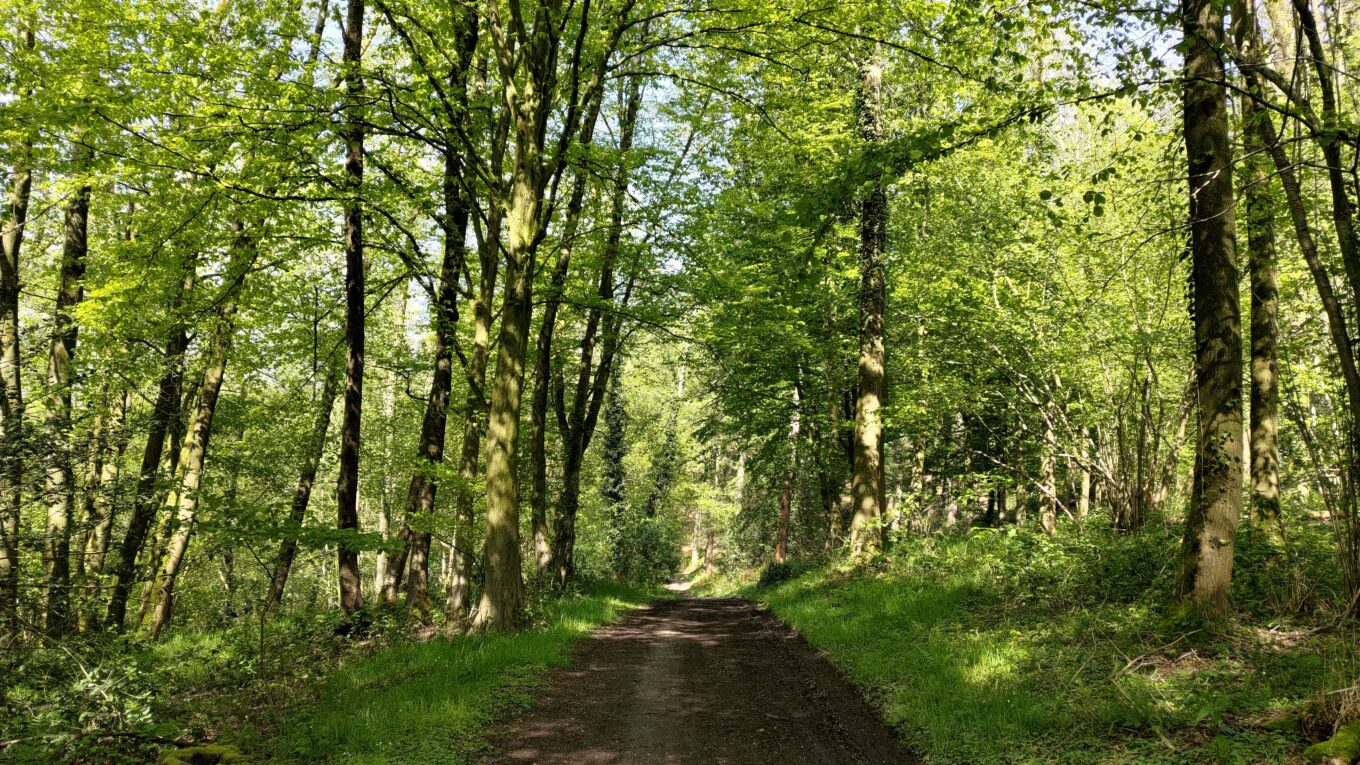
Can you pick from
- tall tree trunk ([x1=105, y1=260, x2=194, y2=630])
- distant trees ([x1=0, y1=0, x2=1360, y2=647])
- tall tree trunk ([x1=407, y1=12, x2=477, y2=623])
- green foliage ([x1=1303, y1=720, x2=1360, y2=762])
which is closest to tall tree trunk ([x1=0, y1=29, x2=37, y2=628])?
distant trees ([x1=0, y1=0, x2=1360, y2=647])

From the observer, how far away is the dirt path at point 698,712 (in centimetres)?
566

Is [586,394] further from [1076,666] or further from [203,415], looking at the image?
[1076,666]

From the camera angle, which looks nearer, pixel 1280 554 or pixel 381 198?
pixel 1280 554

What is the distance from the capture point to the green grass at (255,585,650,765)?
5.43 meters

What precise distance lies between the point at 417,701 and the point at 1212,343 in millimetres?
8115

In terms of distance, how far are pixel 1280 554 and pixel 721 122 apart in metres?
13.7

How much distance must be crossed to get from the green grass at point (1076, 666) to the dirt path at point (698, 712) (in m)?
0.45

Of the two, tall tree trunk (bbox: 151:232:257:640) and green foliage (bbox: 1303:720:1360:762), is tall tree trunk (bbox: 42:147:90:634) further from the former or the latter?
green foliage (bbox: 1303:720:1360:762)

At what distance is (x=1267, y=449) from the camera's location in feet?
25.3

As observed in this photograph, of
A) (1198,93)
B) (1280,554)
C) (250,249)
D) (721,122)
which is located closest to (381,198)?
(250,249)

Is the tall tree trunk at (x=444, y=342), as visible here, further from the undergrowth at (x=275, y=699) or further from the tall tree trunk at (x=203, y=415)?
the tall tree trunk at (x=203, y=415)

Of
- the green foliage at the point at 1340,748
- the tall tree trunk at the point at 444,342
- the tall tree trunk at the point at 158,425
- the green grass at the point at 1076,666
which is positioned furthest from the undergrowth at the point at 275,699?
the green foliage at the point at 1340,748

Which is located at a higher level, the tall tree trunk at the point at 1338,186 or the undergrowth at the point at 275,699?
the tall tree trunk at the point at 1338,186

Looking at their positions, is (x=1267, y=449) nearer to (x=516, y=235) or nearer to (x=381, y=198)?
(x=516, y=235)
